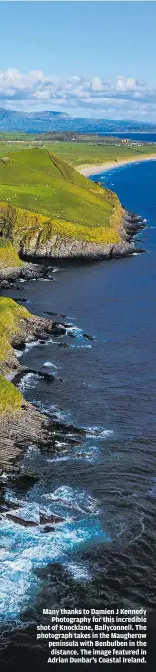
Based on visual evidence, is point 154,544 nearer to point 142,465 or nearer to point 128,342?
point 142,465

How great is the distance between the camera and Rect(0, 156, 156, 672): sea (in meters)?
42.1

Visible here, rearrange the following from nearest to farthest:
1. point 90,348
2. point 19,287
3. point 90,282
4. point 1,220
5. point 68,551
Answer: point 68,551
point 90,348
point 19,287
point 90,282
point 1,220

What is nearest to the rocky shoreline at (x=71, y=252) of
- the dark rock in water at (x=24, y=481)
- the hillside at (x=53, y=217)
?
the hillside at (x=53, y=217)

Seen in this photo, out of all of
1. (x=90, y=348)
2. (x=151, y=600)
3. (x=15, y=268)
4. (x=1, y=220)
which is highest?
(x=1, y=220)

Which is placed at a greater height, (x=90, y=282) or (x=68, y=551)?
(x=90, y=282)

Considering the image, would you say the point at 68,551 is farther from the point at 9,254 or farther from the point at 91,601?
the point at 9,254

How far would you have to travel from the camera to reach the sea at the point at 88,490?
4212 centimetres

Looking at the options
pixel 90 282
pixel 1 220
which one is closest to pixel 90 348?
pixel 90 282

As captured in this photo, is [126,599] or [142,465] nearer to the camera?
[126,599]

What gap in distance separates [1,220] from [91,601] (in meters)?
121

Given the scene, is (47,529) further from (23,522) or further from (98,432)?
(98,432)

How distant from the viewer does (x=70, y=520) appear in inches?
1946

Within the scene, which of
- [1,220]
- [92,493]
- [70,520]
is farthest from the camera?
[1,220]

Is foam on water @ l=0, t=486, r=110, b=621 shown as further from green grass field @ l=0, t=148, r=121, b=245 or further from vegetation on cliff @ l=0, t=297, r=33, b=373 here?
green grass field @ l=0, t=148, r=121, b=245
